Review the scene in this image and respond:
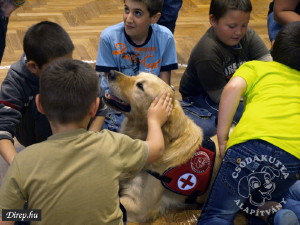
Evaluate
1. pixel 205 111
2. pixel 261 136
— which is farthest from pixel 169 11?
pixel 261 136

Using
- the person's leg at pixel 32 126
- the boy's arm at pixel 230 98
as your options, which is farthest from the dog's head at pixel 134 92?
the person's leg at pixel 32 126

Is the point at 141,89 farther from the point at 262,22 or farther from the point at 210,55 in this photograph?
the point at 262,22

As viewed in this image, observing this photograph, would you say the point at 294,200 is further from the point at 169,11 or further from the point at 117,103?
the point at 169,11

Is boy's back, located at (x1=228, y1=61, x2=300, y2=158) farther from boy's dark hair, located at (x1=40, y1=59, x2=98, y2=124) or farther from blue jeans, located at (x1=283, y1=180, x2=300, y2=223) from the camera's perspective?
boy's dark hair, located at (x1=40, y1=59, x2=98, y2=124)

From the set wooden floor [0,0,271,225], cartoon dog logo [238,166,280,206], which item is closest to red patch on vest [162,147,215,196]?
cartoon dog logo [238,166,280,206]

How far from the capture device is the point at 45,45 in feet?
7.18

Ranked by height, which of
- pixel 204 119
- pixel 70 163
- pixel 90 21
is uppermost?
pixel 70 163

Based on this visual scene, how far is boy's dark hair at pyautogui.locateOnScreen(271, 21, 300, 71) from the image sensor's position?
82.7 inches

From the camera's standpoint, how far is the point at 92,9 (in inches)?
206

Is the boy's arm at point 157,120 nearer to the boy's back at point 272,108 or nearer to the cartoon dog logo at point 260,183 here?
the boy's back at point 272,108

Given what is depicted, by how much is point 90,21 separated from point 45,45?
279cm

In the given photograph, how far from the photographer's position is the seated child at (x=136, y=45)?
9.06ft

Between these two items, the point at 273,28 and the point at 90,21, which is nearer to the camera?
the point at 273,28

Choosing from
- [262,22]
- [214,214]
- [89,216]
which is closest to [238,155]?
[214,214]
